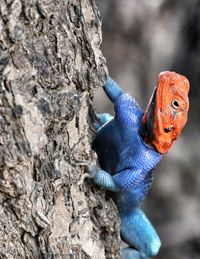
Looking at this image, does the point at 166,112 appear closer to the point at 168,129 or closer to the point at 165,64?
the point at 168,129

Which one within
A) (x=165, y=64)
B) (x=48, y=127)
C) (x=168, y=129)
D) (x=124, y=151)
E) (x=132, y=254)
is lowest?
(x=165, y=64)

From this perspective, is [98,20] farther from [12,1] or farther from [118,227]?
[118,227]

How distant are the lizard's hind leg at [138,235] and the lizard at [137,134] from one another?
0.17 meters

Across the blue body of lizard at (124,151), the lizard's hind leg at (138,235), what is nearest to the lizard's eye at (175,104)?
the blue body of lizard at (124,151)

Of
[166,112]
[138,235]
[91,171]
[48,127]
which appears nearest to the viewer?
[48,127]

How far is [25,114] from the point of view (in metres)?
2.72

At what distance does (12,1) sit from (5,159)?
0.54 m

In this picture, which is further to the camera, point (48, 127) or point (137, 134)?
point (137, 134)

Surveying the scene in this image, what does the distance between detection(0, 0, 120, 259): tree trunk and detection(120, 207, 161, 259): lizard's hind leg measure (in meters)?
0.33

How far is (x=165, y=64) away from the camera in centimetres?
722

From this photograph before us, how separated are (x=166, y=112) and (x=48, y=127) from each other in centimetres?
68

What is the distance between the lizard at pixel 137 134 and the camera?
3342mm

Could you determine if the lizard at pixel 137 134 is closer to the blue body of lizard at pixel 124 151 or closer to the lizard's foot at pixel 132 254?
the blue body of lizard at pixel 124 151

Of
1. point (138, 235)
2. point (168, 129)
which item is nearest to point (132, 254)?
point (138, 235)
